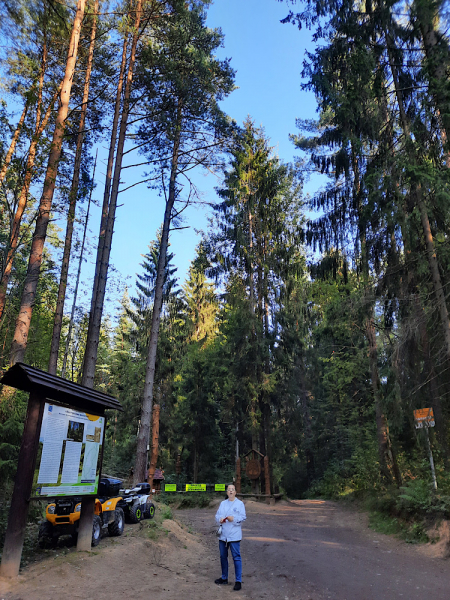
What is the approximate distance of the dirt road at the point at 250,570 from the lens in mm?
5012

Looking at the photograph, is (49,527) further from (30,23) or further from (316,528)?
(30,23)

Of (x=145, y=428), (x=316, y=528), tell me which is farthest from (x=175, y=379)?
(x=316, y=528)

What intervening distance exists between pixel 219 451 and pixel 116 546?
22884 millimetres

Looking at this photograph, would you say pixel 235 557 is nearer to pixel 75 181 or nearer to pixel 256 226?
pixel 75 181

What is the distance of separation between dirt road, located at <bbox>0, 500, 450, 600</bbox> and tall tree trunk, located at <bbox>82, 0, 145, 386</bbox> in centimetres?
422

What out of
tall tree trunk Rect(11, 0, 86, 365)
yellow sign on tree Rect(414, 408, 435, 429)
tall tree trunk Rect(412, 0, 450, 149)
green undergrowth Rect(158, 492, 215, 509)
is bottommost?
green undergrowth Rect(158, 492, 215, 509)

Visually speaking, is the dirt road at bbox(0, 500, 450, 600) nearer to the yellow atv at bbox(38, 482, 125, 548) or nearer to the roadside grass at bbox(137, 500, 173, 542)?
the roadside grass at bbox(137, 500, 173, 542)

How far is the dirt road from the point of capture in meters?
5.01

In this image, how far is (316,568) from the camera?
6578 mm

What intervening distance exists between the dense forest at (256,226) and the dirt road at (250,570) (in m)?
2.44

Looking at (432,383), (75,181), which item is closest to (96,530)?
(432,383)

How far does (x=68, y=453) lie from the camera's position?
5984mm

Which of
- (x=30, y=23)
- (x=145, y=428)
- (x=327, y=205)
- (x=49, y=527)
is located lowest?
(x=49, y=527)

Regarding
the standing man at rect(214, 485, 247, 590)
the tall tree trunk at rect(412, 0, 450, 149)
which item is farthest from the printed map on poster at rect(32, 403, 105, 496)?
the tall tree trunk at rect(412, 0, 450, 149)
